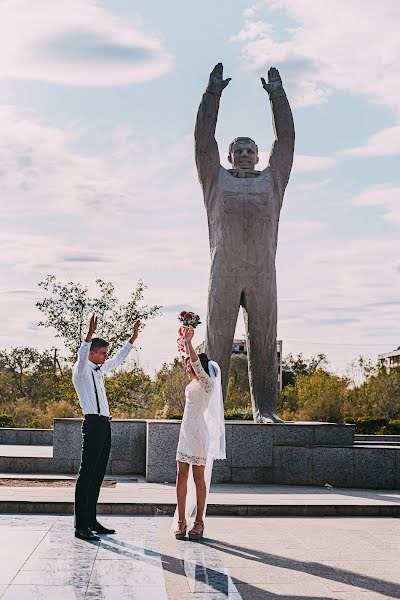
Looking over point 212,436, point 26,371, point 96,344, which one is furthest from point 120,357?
point 26,371

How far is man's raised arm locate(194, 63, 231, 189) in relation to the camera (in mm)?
10586

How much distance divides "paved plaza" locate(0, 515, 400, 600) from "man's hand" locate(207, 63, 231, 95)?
5.65 meters

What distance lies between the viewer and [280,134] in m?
10.9

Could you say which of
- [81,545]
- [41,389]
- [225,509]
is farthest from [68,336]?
[81,545]

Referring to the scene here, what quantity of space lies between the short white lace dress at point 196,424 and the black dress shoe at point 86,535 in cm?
82

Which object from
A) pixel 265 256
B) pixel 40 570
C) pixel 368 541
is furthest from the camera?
pixel 265 256

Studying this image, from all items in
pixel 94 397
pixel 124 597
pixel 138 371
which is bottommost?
pixel 124 597

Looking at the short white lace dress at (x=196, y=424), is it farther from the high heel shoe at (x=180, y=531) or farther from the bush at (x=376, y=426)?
the bush at (x=376, y=426)

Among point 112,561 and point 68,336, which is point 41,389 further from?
point 112,561

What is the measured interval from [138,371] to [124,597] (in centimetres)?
2172

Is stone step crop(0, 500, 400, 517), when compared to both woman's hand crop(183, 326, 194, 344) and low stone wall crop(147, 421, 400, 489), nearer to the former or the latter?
woman's hand crop(183, 326, 194, 344)

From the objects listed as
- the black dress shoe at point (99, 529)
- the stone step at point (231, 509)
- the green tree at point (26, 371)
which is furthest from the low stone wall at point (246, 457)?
the green tree at point (26, 371)

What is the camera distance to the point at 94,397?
624cm

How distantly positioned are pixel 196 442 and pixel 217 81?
5.81 m
